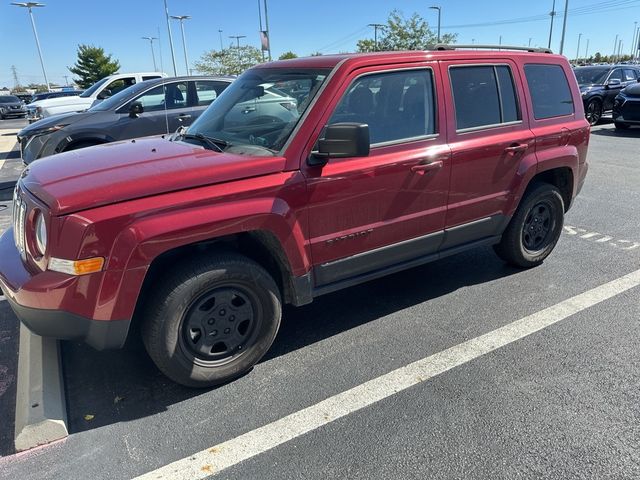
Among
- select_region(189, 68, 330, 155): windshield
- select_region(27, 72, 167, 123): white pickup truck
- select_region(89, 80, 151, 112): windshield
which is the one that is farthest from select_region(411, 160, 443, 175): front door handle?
select_region(27, 72, 167, 123): white pickup truck

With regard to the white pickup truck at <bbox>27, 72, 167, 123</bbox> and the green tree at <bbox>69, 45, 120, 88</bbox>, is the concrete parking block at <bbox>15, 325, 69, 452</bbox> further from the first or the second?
the green tree at <bbox>69, 45, 120, 88</bbox>

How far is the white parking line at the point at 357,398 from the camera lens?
7.86ft

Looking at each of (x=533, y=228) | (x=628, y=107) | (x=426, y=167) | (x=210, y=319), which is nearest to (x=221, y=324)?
(x=210, y=319)

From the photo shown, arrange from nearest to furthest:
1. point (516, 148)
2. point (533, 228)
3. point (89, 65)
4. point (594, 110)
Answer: point (516, 148), point (533, 228), point (594, 110), point (89, 65)

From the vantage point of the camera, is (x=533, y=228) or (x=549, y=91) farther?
(x=533, y=228)

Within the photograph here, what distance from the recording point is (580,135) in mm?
4527

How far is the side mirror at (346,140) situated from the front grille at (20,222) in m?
1.76

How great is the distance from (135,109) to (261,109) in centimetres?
493

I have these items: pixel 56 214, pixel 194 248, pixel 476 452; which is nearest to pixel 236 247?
pixel 194 248

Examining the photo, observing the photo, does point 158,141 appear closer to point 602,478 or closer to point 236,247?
point 236,247

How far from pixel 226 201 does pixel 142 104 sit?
20.5ft

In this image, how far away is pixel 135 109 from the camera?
299 inches

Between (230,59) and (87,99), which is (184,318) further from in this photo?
(230,59)

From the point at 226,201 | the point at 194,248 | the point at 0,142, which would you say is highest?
the point at 226,201
